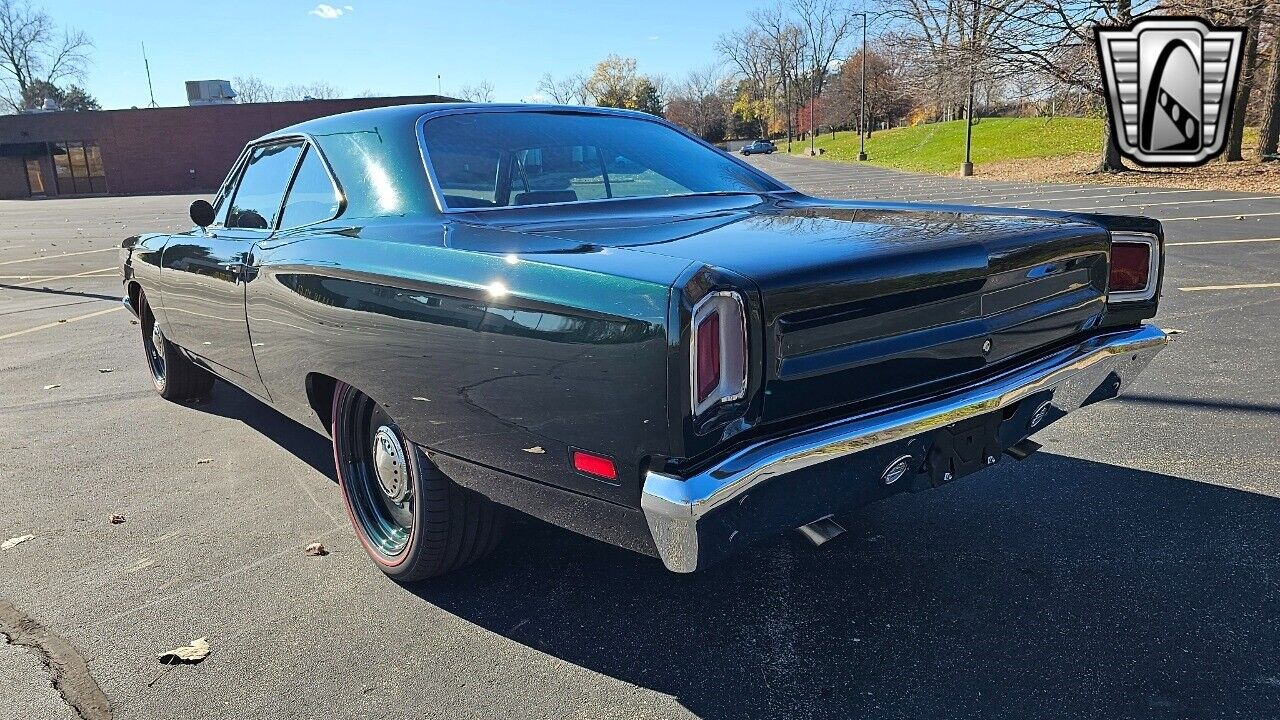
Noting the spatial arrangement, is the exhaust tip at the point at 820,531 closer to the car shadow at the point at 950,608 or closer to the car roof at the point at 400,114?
the car shadow at the point at 950,608

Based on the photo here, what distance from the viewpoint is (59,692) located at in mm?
2441

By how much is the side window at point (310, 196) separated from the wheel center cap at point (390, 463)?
2.79 ft

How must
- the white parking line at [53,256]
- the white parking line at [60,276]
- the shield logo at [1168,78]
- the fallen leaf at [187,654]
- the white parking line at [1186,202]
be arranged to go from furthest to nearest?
the shield logo at [1168,78] < the white parking line at [1186,202] < the white parking line at [53,256] < the white parking line at [60,276] < the fallen leaf at [187,654]

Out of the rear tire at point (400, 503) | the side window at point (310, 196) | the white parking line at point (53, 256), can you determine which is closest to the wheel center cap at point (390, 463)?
the rear tire at point (400, 503)

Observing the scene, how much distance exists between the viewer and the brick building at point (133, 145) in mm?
49188

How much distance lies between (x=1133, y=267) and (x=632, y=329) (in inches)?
80.1

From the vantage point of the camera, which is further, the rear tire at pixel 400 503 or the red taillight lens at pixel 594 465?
the rear tire at pixel 400 503

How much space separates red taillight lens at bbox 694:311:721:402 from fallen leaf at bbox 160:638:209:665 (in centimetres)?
177

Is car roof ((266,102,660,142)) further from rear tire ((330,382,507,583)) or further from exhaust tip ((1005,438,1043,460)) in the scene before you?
exhaust tip ((1005,438,1043,460))

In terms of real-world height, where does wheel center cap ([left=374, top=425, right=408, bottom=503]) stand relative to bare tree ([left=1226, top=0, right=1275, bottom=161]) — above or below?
below

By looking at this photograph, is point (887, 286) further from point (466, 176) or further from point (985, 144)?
point (985, 144)

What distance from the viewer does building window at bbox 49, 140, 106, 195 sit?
49875 mm

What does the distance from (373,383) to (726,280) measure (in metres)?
1.25

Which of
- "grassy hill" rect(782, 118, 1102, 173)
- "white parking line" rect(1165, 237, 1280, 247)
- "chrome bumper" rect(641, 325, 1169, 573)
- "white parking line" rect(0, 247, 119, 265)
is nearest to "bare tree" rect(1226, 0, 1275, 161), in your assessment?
"grassy hill" rect(782, 118, 1102, 173)
